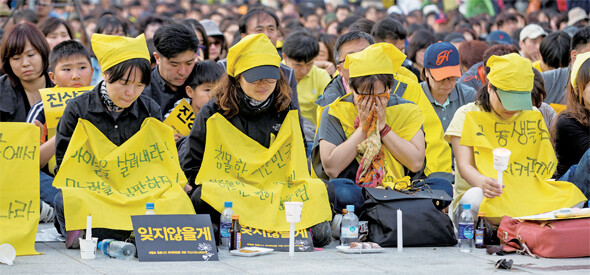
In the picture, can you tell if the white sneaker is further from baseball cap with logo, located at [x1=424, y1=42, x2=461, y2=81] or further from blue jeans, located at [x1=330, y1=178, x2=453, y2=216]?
baseball cap with logo, located at [x1=424, y1=42, x2=461, y2=81]

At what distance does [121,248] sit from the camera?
5.18 meters

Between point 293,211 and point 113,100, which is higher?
point 113,100

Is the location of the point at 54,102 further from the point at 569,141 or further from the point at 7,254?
the point at 569,141

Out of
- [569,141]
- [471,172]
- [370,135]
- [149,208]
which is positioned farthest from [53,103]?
[569,141]

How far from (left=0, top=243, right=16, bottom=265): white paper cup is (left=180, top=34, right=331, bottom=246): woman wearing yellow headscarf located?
1.30 meters

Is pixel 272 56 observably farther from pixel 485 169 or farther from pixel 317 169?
pixel 485 169

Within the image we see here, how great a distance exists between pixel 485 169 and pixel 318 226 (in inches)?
53.1

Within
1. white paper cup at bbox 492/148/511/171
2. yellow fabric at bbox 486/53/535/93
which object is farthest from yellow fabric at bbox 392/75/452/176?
white paper cup at bbox 492/148/511/171

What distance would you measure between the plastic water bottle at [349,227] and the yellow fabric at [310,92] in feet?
10.8

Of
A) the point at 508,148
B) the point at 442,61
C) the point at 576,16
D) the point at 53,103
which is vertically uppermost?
the point at 576,16

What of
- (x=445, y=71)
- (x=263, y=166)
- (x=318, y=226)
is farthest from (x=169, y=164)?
(x=445, y=71)

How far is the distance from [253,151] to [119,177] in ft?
3.10

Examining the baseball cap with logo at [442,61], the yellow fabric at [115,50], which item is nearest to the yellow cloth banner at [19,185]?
the yellow fabric at [115,50]

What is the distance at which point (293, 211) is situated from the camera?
5383 mm
